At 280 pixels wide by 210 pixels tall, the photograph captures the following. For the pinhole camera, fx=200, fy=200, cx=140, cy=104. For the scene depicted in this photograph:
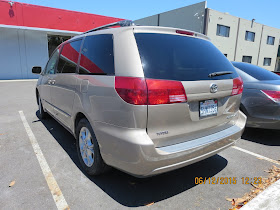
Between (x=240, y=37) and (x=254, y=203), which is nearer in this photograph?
(x=254, y=203)

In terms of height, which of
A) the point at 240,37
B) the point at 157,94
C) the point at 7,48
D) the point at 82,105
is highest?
the point at 240,37

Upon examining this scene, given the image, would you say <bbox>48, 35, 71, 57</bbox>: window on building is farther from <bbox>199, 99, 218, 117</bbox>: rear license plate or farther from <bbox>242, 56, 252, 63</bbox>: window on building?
<bbox>242, 56, 252, 63</bbox>: window on building

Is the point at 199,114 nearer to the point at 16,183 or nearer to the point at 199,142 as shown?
the point at 199,142

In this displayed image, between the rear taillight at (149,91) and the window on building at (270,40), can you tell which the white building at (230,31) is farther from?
the rear taillight at (149,91)

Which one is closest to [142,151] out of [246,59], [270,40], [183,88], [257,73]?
[183,88]

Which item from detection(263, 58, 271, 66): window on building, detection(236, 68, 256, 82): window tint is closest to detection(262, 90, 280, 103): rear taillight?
detection(236, 68, 256, 82): window tint

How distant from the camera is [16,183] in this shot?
254 centimetres

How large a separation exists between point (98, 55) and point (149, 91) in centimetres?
98

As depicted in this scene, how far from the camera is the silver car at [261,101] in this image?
3.69 metres

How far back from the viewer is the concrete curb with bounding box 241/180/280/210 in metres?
2.11

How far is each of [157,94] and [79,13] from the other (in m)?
18.2

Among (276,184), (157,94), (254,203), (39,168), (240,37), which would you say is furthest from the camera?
(240,37)

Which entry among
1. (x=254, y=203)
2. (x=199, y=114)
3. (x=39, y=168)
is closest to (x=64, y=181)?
(x=39, y=168)

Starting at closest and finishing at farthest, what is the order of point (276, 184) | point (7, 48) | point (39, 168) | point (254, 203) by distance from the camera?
point (254, 203) < point (276, 184) < point (39, 168) < point (7, 48)
